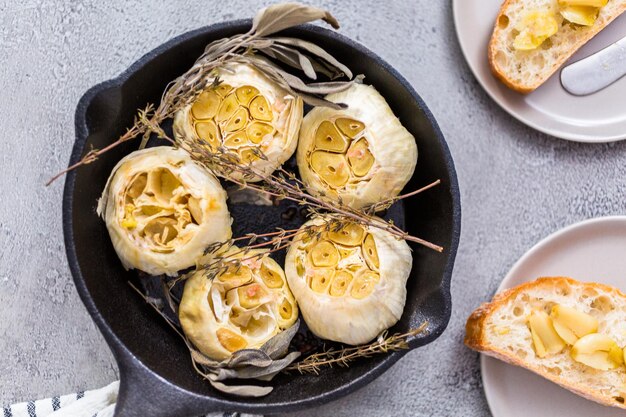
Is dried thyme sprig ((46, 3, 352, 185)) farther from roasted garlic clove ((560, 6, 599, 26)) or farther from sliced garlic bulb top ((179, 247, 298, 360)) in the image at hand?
roasted garlic clove ((560, 6, 599, 26))

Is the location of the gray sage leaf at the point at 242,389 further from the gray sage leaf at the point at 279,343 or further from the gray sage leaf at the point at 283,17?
the gray sage leaf at the point at 283,17

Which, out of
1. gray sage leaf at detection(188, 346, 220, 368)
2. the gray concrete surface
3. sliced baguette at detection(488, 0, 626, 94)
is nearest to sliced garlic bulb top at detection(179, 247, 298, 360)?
gray sage leaf at detection(188, 346, 220, 368)

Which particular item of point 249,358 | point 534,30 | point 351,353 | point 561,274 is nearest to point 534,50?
point 534,30

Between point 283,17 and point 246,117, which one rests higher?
point 283,17

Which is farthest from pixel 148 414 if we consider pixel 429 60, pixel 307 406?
pixel 429 60

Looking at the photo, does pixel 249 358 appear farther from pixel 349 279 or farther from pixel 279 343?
pixel 349 279

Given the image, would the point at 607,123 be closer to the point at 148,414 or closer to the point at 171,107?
the point at 171,107

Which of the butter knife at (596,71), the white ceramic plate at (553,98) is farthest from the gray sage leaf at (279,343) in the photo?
the butter knife at (596,71)
